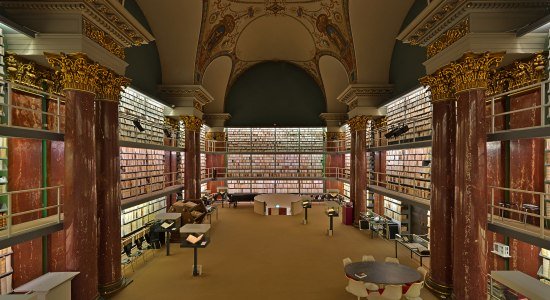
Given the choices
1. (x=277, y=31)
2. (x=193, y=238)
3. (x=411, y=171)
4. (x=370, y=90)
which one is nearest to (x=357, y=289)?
(x=193, y=238)

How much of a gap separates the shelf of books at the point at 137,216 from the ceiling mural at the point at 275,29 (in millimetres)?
5894

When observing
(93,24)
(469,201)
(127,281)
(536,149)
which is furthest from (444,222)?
(93,24)

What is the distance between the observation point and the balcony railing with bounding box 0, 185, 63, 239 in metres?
5.43

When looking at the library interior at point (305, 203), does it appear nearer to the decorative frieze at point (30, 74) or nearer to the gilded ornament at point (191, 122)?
the decorative frieze at point (30, 74)

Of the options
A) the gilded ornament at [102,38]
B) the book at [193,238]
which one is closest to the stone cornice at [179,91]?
the gilded ornament at [102,38]

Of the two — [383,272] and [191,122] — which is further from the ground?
[191,122]

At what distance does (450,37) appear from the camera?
7.16 metres

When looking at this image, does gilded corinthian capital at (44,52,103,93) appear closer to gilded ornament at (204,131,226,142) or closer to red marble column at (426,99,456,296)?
red marble column at (426,99,456,296)

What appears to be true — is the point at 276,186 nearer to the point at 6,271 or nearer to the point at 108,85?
the point at 108,85

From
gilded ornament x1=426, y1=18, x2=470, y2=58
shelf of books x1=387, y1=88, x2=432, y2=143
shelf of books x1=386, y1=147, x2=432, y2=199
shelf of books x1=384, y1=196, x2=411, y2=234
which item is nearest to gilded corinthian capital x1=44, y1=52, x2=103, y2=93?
gilded ornament x1=426, y1=18, x2=470, y2=58

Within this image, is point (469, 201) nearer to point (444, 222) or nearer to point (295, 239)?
point (444, 222)

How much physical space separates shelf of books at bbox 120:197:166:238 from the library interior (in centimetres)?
7

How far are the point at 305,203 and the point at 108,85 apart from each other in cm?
1069

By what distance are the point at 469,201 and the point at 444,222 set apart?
1295 millimetres
